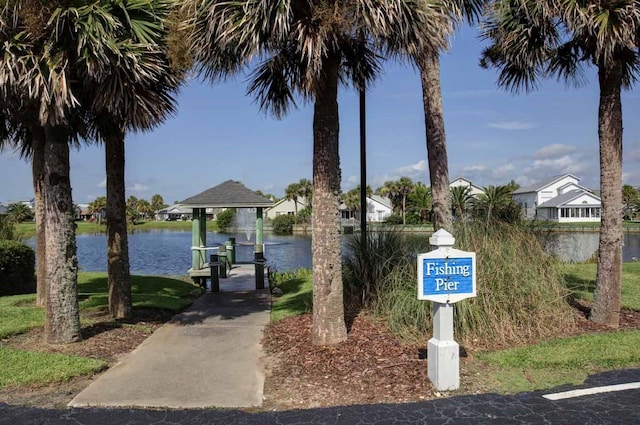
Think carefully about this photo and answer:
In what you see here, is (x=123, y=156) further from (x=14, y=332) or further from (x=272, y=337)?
(x=272, y=337)

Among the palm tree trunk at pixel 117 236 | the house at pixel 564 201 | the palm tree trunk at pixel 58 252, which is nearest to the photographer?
the palm tree trunk at pixel 58 252

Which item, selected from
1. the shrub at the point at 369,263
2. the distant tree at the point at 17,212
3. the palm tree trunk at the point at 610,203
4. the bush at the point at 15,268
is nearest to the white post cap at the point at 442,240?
the shrub at the point at 369,263

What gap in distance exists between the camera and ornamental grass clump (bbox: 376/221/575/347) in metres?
7.21

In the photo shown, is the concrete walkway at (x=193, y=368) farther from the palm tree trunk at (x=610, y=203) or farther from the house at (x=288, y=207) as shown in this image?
the house at (x=288, y=207)

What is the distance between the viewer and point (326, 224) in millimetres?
7191

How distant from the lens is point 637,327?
314 inches

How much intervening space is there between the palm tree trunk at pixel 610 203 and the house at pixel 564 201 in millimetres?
54603

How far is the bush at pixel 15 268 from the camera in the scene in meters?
13.3

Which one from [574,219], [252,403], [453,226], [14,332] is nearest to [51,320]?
[14,332]

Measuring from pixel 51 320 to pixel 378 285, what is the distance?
5.17 m

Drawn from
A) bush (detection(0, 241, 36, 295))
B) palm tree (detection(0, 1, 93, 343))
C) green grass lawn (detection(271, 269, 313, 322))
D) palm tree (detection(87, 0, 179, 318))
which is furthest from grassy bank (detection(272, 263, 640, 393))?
bush (detection(0, 241, 36, 295))

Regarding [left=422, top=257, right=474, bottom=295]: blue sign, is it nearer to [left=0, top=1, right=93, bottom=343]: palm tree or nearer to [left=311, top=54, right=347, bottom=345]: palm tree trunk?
[left=311, top=54, right=347, bottom=345]: palm tree trunk

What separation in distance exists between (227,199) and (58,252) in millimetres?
9176

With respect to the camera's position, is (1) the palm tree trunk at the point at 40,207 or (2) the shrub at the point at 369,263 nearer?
(2) the shrub at the point at 369,263
